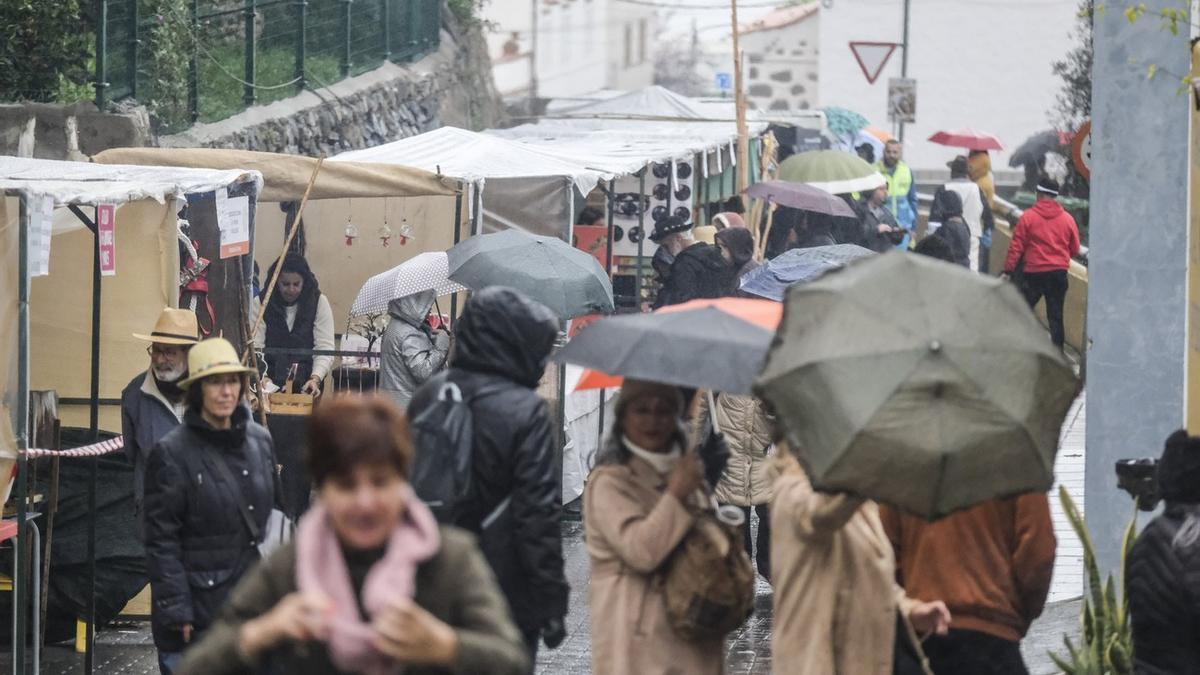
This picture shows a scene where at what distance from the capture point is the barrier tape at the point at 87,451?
8.02 m

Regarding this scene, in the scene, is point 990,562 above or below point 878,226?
above

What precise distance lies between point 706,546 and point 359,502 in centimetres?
206

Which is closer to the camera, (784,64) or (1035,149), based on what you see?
(1035,149)

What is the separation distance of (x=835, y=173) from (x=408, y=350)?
34.3 feet

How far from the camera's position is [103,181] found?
8492 mm

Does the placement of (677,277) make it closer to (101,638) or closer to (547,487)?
(101,638)

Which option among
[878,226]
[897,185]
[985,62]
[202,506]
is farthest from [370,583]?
[985,62]

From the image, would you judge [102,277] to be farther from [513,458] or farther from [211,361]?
[513,458]

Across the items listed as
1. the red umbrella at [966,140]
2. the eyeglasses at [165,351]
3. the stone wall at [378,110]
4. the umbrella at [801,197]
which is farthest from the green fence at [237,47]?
the red umbrella at [966,140]

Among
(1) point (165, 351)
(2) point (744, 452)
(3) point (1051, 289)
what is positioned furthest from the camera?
(3) point (1051, 289)

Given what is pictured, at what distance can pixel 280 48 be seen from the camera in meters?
20.5

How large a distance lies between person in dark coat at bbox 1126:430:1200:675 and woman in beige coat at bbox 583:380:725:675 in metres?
1.25

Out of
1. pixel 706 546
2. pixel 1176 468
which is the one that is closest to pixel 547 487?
pixel 706 546

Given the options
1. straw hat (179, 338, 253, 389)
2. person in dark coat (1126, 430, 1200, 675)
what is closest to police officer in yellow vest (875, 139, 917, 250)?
straw hat (179, 338, 253, 389)
